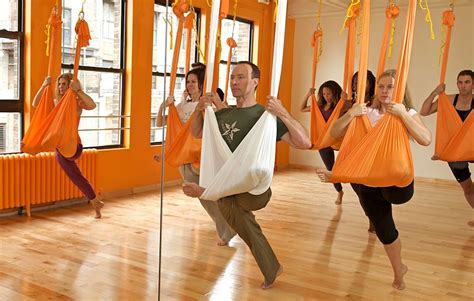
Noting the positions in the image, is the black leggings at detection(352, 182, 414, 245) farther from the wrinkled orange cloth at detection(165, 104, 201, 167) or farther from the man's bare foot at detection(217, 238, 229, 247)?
the man's bare foot at detection(217, 238, 229, 247)

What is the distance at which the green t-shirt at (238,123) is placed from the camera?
268cm

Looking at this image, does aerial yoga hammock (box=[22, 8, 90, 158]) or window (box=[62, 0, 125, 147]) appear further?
window (box=[62, 0, 125, 147])

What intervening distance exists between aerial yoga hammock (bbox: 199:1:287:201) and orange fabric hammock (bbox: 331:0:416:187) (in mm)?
370

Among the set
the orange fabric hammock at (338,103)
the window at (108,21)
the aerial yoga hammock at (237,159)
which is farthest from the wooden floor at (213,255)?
the window at (108,21)

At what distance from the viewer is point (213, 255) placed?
139 inches

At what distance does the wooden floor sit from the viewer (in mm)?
2893

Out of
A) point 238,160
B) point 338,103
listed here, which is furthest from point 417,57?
point 238,160

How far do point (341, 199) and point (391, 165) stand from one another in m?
3.15

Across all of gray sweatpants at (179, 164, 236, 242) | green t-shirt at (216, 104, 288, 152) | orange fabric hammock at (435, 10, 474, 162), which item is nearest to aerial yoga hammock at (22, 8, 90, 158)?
gray sweatpants at (179, 164, 236, 242)

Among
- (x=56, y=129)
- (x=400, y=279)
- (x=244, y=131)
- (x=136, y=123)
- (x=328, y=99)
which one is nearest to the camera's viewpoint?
(x=244, y=131)

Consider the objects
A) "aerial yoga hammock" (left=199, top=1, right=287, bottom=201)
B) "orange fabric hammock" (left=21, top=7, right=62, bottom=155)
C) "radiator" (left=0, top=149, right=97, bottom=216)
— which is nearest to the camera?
"aerial yoga hammock" (left=199, top=1, right=287, bottom=201)

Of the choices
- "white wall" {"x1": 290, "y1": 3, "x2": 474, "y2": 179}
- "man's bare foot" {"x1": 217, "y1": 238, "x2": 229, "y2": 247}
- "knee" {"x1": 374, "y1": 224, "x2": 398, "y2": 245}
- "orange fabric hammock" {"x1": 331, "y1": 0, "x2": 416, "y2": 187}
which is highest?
"white wall" {"x1": 290, "y1": 3, "x2": 474, "y2": 179}

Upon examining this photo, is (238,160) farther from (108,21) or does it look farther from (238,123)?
(108,21)

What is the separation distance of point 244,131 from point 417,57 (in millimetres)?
5192
